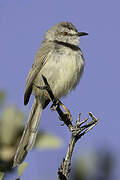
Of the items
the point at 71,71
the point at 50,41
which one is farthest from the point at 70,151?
the point at 50,41

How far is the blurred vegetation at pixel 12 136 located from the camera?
220 centimetres

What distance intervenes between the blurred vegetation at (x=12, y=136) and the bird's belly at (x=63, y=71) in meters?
3.00

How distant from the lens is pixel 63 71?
546 centimetres

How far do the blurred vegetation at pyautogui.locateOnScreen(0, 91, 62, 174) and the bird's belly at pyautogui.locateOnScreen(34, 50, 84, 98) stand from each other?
300 cm

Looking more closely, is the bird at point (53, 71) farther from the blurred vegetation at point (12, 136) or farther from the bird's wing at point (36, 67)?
the blurred vegetation at point (12, 136)

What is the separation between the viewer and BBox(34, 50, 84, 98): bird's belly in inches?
215

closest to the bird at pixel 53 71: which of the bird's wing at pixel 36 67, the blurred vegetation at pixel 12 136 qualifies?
the bird's wing at pixel 36 67

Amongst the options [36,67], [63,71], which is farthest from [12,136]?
[36,67]

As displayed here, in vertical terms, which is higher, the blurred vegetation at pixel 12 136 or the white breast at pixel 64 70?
the white breast at pixel 64 70

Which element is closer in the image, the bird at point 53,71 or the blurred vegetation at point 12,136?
the blurred vegetation at point 12,136

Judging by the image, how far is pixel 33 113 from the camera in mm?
5969

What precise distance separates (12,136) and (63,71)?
10.5 ft

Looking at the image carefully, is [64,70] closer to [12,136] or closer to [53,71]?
[53,71]

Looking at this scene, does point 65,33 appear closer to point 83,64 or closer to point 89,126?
point 83,64
